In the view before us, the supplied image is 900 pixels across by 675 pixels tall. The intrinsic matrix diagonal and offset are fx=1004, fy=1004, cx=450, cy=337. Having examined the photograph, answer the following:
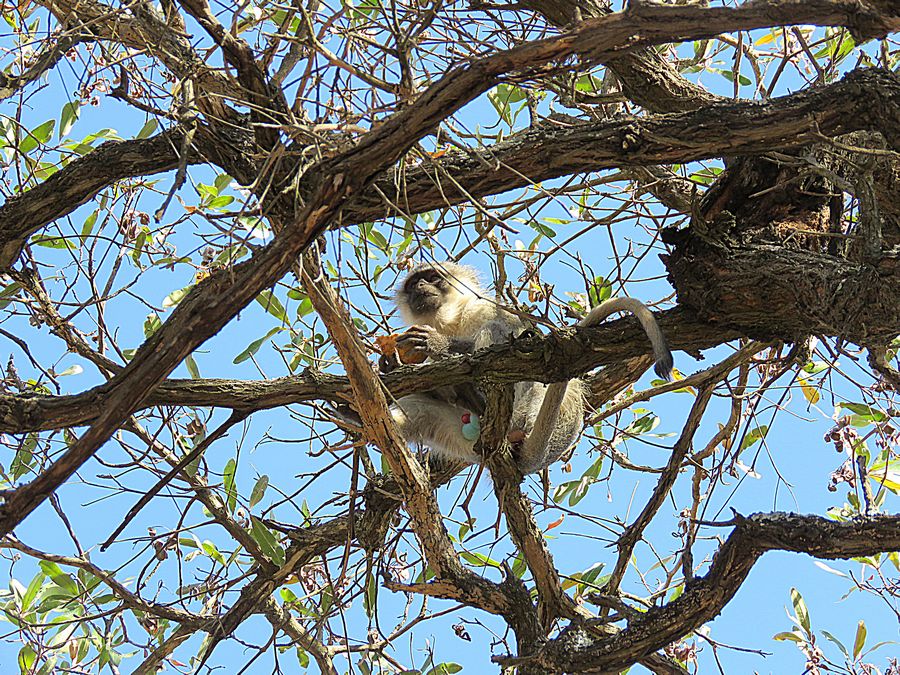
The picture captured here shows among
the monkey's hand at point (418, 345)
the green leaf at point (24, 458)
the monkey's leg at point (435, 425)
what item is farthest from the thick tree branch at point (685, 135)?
the green leaf at point (24, 458)

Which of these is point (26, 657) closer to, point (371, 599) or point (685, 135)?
point (371, 599)

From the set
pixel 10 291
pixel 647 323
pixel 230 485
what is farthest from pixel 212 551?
pixel 647 323

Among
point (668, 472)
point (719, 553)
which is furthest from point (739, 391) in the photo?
point (719, 553)

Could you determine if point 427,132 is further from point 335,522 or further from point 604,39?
point 335,522

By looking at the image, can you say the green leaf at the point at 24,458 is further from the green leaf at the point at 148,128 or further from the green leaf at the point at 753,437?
the green leaf at the point at 753,437

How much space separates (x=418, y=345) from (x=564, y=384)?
27.8 inches

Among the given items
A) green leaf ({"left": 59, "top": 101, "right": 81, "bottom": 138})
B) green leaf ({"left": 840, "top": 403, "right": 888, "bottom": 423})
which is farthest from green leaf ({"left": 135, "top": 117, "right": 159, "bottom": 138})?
green leaf ({"left": 840, "top": 403, "right": 888, "bottom": 423})

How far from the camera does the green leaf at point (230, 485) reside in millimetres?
4176

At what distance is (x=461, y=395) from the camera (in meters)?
4.67

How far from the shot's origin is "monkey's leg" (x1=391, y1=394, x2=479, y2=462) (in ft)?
15.0

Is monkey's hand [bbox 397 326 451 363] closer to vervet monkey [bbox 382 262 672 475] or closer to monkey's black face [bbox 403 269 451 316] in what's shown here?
vervet monkey [bbox 382 262 672 475]

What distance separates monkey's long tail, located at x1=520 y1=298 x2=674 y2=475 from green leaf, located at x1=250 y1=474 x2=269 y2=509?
1.10 meters

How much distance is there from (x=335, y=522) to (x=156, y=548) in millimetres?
713

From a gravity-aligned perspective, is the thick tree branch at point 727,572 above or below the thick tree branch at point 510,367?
below
